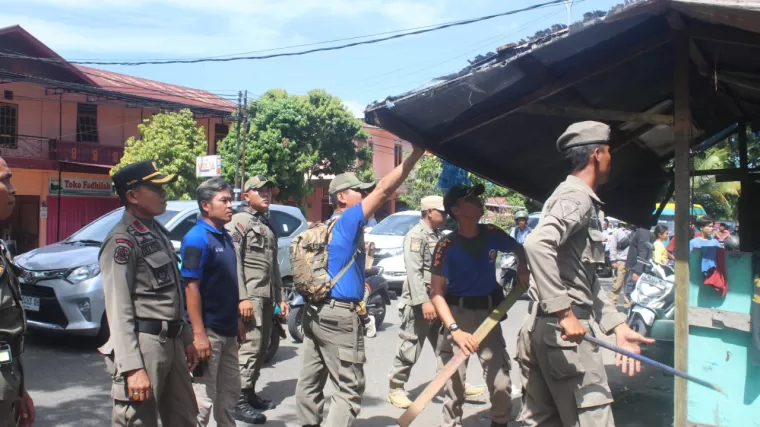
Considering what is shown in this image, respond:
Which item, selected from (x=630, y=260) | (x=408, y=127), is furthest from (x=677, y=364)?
(x=630, y=260)

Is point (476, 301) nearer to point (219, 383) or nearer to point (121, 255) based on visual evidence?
point (219, 383)

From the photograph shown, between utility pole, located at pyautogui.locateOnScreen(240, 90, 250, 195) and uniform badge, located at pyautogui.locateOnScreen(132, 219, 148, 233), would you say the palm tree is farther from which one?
utility pole, located at pyautogui.locateOnScreen(240, 90, 250, 195)

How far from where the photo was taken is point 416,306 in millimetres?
6031

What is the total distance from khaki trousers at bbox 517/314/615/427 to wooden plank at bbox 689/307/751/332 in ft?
4.46

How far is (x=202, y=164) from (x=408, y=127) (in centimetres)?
1546

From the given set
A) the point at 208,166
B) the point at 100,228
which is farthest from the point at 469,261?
the point at 208,166

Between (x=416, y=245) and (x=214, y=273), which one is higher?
(x=416, y=245)

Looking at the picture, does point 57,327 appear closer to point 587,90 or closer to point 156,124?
point 587,90

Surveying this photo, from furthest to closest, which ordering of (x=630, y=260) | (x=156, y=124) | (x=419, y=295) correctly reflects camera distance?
(x=156, y=124) < (x=630, y=260) < (x=419, y=295)

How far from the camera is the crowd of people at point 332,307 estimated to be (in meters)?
3.12

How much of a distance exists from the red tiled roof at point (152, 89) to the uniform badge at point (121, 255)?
943 inches

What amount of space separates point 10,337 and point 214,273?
1.59m

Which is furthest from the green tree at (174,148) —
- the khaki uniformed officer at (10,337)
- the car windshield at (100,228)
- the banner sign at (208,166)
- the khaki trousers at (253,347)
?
the khaki uniformed officer at (10,337)

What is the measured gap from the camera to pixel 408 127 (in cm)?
418
